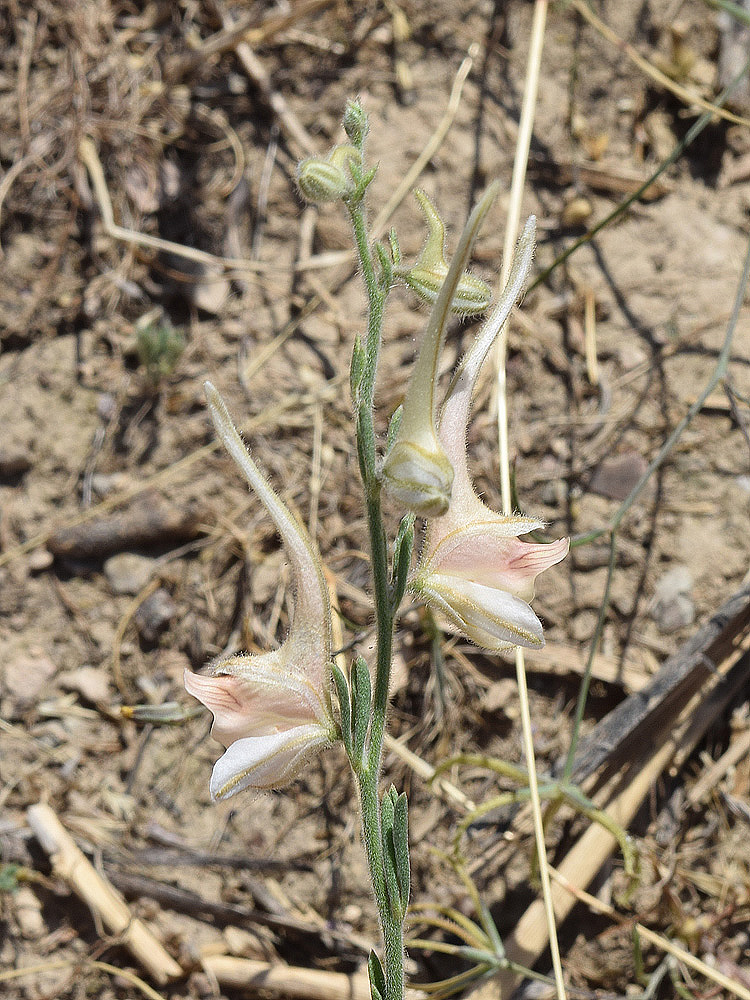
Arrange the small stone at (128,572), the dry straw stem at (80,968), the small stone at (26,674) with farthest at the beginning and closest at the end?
1. the small stone at (128,572)
2. the small stone at (26,674)
3. the dry straw stem at (80,968)

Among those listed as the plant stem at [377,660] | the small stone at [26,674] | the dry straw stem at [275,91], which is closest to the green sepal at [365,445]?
the plant stem at [377,660]

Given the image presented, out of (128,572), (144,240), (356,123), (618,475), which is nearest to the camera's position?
(356,123)

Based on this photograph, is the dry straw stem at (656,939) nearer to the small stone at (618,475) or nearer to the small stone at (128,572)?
the small stone at (618,475)

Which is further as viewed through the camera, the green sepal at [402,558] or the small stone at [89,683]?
the small stone at [89,683]

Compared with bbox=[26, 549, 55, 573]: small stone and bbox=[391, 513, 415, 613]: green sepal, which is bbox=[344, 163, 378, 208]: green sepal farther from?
bbox=[26, 549, 55, 573]: small stone

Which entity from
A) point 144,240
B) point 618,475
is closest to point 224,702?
point 618,475

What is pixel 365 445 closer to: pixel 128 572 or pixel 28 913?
pixel 128 572

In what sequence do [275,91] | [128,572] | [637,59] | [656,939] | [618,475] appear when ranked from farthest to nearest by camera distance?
[275,91] < [637,59] < [128,572] < [618,475] < [656,939]
